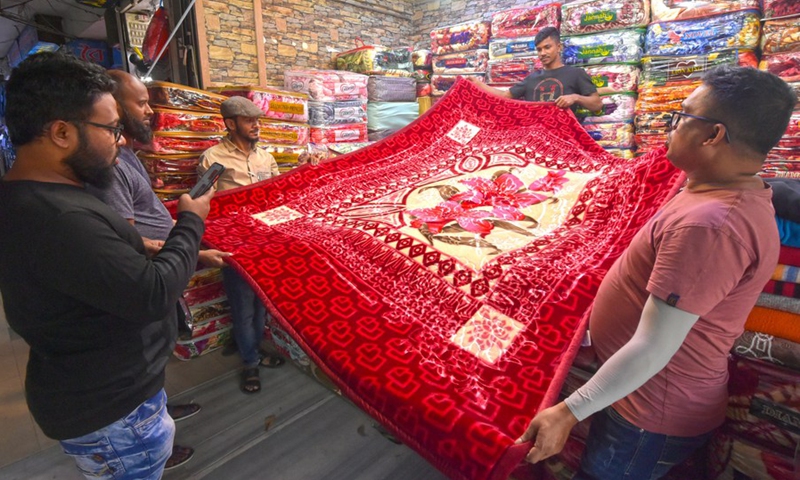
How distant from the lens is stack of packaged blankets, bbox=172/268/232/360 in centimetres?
233

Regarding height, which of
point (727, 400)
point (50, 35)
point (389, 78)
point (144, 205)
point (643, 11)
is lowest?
point (727, 400)

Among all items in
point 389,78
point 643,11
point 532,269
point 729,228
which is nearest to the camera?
point 729,228

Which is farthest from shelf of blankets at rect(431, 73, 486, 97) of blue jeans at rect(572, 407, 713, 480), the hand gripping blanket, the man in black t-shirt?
blue jeans at rect(572, 407, 713, 480)

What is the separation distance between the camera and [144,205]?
63.7 inches

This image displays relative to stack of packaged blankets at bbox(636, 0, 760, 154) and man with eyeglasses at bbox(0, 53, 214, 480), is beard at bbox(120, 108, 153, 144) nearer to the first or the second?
man with eyeglasses at bbox(0, 53, 214, 480)

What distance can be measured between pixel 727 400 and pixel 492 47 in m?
3.71

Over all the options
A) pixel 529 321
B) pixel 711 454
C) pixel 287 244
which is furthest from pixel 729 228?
pixel 287 244

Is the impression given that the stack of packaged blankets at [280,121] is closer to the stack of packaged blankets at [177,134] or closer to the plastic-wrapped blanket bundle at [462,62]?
the stack of packaged blankets at [177,134]

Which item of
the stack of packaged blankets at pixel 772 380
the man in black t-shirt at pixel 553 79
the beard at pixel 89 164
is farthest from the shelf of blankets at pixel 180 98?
the stack of packaged blankets at pixel 772 380

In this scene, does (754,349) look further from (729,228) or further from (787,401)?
(729,228)

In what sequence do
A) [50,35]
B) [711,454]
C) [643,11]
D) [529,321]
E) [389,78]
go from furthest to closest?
[50,35] → [389,78] → [643,11] → [529,321] → [711,454]

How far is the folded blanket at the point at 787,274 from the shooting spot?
94cm

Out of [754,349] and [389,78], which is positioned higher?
[389,78]

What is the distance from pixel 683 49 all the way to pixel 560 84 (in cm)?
94
